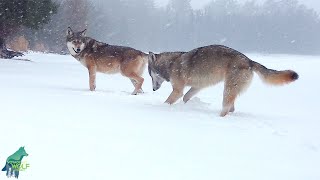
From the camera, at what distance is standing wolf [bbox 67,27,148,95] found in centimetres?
928

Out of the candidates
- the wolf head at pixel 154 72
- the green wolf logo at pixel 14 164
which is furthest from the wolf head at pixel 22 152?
the wolf head at pixel 154 72

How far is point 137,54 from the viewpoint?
9344mm

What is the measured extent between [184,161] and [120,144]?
698mm

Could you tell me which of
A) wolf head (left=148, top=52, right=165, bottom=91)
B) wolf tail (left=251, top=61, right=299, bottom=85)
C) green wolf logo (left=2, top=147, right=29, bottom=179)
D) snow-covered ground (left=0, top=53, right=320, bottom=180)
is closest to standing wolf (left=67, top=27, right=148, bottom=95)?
wolf head (left=148, top=52, right=165, bottom=91)

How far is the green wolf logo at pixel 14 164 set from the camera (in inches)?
111

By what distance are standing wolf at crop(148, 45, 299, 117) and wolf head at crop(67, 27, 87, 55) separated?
234 cm

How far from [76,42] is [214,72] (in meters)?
4.22

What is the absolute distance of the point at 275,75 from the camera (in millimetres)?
6441

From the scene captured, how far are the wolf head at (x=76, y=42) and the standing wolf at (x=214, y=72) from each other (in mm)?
2345

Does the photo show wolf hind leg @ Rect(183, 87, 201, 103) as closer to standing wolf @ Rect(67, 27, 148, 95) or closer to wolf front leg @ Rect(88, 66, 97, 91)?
standing wolf @ Rect(67, 27, 148, 95)

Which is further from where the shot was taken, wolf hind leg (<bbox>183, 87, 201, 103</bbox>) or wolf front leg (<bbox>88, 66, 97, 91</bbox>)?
wolf front leg (<bbox>88, 66, 97, 91</bbox>)

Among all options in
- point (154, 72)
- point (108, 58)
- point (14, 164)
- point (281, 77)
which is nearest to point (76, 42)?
point (108, 58)

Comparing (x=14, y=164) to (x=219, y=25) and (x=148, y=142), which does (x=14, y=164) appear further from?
(x=219, y=25)

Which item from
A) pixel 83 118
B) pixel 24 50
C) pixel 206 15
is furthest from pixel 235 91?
pixel 206 15
